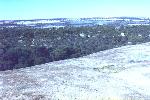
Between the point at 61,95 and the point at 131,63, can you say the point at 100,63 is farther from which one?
the point at 61,95

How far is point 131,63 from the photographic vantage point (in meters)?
19.0

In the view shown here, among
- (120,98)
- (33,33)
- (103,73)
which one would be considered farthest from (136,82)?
(33,33)

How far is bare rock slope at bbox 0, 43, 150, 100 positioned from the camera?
1220 centimetres

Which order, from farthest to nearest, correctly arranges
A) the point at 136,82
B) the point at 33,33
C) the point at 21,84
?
the point at 33,33
the point at 136,82
the point at 21,84

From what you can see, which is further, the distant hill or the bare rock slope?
the distant hill

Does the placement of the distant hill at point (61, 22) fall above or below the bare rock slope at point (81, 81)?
below

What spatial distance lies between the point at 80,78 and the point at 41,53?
108 feet

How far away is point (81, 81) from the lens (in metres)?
14.5

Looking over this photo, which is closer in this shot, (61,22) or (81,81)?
(81,81)

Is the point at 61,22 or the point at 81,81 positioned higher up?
the point at 81,81

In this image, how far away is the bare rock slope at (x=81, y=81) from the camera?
40.0 ft

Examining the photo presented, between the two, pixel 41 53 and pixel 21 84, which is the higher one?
pixel 21 84

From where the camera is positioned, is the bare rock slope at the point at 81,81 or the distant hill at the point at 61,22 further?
the distant hill at the point at 61,22

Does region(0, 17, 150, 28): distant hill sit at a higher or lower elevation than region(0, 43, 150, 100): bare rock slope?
lower
